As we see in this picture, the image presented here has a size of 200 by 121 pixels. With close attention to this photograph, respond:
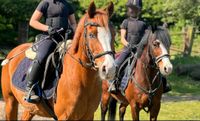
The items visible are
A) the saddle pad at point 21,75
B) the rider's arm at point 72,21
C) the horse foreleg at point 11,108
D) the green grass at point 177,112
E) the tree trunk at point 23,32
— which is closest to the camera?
the rider's arm at point 72,21

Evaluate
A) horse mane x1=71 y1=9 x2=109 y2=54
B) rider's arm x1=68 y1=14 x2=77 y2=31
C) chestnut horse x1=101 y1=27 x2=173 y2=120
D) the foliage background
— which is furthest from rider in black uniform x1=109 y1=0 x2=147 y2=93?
the foliage background

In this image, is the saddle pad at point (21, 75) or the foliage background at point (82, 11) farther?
the foliage background at point (82, 11)

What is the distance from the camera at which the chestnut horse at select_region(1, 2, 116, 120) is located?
14.8 ft

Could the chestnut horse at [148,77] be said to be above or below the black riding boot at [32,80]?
below

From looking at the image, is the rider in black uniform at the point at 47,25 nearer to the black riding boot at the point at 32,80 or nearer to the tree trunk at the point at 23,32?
the black riding boot at the point at 32,80

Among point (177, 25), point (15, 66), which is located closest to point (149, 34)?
point (15, 66)

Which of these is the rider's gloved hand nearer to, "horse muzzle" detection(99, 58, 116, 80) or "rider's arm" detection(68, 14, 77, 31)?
"rider's arm" detection(68, 14, 77, 31)

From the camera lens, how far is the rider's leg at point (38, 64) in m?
5.67

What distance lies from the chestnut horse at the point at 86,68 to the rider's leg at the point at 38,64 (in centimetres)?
32

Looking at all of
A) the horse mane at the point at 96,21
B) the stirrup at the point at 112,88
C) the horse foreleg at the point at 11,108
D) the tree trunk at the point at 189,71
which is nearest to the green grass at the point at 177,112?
the stirrup at the point at 112,88

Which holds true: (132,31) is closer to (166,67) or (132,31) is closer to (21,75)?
(166,67)

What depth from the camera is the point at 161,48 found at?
728 cm

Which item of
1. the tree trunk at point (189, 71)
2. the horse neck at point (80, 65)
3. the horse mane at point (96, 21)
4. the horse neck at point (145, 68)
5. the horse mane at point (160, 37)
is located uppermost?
the horse mane at point (96, 21)

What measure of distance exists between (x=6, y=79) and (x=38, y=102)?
1371mm
